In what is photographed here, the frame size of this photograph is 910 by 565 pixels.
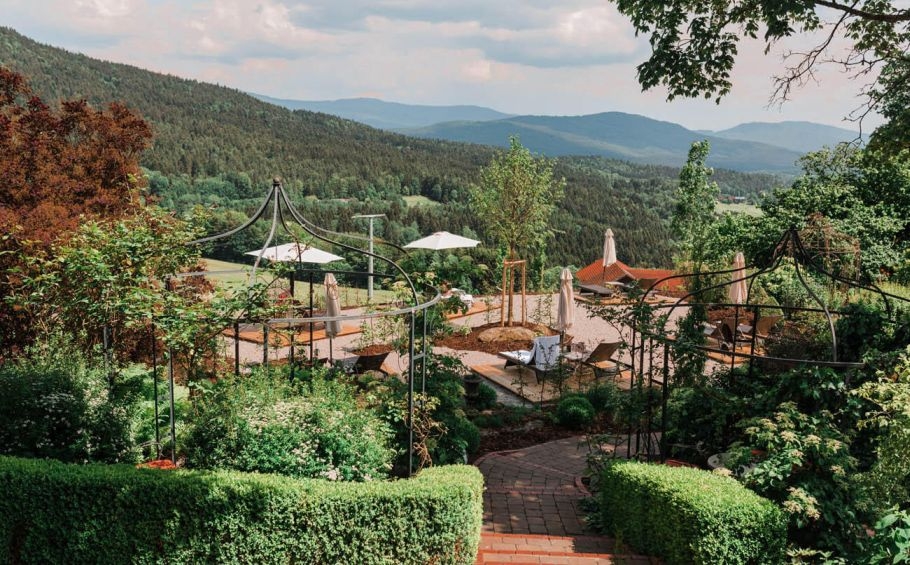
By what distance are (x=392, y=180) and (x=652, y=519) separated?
38.1 metres

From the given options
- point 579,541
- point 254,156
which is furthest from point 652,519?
point 254,156

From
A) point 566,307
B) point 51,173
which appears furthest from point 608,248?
point 51,173

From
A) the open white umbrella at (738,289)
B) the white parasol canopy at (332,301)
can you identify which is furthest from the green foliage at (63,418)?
the open white umbrella at (738,289)

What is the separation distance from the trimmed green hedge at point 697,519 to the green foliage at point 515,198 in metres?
9.78

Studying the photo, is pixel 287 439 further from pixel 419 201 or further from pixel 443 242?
pixel 419 201

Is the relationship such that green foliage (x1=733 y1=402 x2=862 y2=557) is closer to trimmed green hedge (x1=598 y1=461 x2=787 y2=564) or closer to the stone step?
trimmed green hedge (x1=598 y1=461 x2=787 y2=564)

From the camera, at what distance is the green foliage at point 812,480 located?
4.93m

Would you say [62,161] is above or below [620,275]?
above

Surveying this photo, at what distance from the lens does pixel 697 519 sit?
15.9 ft

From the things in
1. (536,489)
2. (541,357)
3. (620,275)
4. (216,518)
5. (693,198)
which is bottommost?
(536,489)

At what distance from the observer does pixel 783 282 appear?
13.7 metres

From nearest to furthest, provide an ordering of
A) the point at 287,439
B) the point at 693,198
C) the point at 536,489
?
1. the point at 287,439
2. the point at 536,489
3. the point at 693,198

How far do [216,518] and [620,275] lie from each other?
1813cm

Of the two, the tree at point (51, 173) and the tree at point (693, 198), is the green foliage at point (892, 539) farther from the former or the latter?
the tree at point (693, 198)
